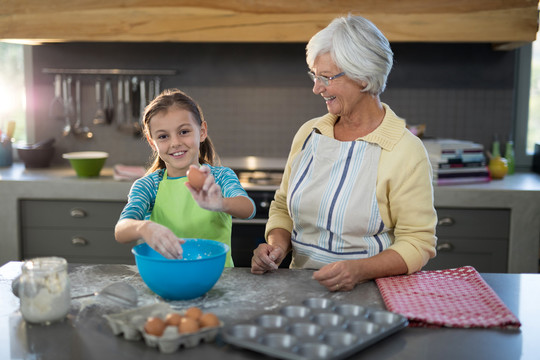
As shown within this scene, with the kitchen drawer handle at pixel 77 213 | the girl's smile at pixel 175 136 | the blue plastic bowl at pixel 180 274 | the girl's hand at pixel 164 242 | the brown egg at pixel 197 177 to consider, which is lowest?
the kitchen drawer handle at pixel 77 213

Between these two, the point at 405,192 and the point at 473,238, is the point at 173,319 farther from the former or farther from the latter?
the point at 473,238

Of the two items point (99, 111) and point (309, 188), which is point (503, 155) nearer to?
point (309, 188)

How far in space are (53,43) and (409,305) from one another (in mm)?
2967

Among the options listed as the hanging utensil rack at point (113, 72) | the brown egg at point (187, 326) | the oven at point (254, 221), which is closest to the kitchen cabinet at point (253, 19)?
the hanging utensil rack at point (113, 72)

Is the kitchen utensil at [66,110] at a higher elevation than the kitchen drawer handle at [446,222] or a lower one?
higher

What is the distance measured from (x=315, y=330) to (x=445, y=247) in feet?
6.38

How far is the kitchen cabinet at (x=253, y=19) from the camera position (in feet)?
9.45

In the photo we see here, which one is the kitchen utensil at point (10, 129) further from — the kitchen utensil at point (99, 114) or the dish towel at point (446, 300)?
the dish towel at point (446, 300)

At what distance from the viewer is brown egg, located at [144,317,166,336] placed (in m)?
1.04

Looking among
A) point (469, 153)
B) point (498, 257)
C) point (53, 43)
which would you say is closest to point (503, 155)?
point (469, 153)

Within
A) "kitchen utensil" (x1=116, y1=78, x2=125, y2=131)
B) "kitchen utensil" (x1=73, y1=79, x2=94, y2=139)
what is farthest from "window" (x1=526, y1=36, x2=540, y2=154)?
"kitchen utensil" (x1=73, y1=79, x2=94, y2=139)

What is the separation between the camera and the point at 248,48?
3.46 meters

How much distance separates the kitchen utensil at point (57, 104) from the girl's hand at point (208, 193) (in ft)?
8.21

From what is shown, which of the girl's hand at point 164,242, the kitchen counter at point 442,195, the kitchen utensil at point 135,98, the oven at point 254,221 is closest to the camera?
the girl's hand at point 164,242
